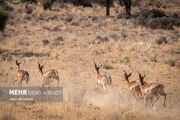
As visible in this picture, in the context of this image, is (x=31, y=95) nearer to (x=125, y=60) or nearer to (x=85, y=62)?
(x=85, y=62)

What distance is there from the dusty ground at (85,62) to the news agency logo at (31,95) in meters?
0.43

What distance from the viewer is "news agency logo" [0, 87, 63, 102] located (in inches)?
365

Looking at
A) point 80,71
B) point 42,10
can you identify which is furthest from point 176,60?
point 42,10

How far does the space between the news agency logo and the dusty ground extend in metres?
0.43

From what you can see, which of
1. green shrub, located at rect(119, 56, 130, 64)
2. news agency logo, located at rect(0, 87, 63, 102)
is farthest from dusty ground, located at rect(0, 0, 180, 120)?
news agency logo, located at rect(0, 87, 63, 102)

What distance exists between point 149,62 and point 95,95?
8123 millimetres

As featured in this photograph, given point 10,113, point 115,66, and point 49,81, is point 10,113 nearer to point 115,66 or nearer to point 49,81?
point 49,81

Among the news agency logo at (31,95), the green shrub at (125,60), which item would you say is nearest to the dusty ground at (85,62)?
the green shrub at (125,60)

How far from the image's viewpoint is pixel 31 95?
986 cm

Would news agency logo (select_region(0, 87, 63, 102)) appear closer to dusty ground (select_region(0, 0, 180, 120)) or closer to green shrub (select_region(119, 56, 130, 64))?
dusty ground (select_region(0, 0, 180, 120))

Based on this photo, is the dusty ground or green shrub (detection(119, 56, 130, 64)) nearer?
the dusty ground

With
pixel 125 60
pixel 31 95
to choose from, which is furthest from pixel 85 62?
pixel 31 95

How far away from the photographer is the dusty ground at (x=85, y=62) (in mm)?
8398

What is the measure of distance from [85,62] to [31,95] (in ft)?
27.4
